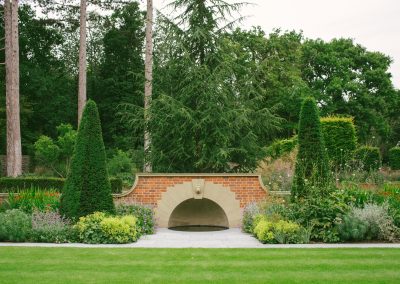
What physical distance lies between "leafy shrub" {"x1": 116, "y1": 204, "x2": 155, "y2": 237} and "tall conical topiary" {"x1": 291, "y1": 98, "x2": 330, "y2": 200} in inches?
148

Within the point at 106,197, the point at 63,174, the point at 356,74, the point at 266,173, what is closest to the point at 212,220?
the point at 266,173

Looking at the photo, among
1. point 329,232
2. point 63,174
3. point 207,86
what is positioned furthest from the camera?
point 63,174

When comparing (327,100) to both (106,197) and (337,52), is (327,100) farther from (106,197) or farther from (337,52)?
(106,197)

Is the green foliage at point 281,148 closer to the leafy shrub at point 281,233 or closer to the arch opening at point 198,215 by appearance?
the arch opening at point 198,215

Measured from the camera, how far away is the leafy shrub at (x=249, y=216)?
43.7 ft

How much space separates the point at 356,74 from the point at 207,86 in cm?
2536

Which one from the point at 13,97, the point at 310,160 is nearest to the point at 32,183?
the point at 13,97

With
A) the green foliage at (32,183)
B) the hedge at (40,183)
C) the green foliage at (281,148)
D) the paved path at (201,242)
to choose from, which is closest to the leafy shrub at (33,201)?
the paved path at (201,242)

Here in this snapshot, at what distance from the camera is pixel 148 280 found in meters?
7.16

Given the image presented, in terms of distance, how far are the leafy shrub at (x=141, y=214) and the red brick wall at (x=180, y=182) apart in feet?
3.04

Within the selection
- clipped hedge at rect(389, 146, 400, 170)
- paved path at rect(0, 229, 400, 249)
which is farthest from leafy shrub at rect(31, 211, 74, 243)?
clipped hedge at rect(389, 146, 400, 170)

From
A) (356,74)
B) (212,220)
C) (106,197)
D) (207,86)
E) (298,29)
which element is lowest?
(212,220)

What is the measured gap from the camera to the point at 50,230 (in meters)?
11.3

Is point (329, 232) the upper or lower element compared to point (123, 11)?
lower
